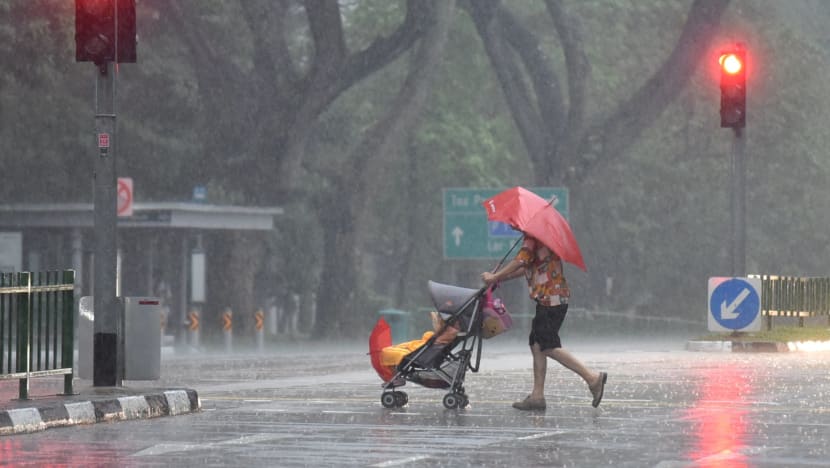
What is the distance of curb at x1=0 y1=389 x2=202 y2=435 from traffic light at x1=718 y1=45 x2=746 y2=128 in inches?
585

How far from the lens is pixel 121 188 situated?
117ft

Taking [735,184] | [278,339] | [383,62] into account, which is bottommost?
[278,339]

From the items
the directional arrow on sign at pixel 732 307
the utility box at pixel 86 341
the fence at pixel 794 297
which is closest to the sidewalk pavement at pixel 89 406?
the utility box at pixel 86 341

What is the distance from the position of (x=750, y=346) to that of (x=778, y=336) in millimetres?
1132

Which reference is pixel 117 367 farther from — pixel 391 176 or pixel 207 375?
pixel 391 176

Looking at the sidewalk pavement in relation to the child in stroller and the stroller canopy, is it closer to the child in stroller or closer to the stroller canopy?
the child in stroller

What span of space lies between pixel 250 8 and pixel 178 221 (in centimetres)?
874

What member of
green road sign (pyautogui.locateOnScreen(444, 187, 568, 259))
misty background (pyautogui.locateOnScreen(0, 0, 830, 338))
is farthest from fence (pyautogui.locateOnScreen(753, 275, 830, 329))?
misty background (pyautogui.locateOnScreen(0, 0, 830, 338))

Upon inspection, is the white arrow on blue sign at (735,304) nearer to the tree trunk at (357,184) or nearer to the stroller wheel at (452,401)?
the stroller wheel at (452,401)

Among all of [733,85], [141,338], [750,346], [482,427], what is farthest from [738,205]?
[482,427]

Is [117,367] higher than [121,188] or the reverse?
the reverse

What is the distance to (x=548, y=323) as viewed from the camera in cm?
1680

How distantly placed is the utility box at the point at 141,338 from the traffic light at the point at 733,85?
14.4m

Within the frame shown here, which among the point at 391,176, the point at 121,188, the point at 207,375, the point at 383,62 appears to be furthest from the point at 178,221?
the point at 391,176
